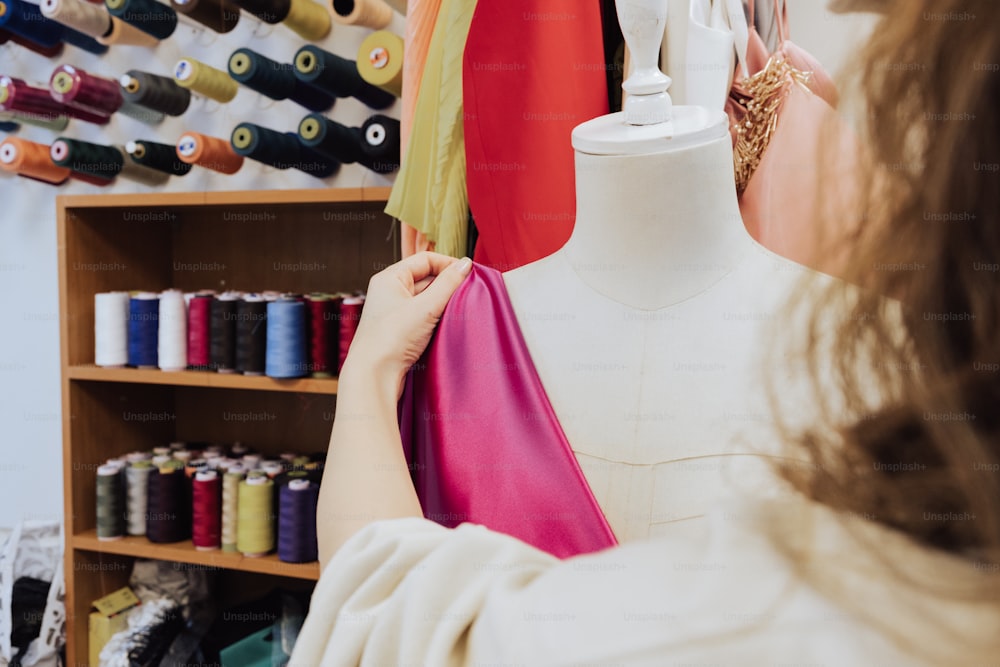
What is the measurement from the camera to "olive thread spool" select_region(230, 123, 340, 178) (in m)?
1.52

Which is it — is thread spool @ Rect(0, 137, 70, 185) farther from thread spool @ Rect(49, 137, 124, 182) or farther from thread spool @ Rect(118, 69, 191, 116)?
thread spool @ Rect(118, 69, 191, 116)

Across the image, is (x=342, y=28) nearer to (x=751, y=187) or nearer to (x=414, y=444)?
(x=751, y=187)

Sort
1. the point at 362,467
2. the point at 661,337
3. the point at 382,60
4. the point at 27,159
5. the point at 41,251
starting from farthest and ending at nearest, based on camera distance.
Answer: the point at 41,251, the point at 27,159, the point at 382,60, the point at 661,337, the point at 362,467

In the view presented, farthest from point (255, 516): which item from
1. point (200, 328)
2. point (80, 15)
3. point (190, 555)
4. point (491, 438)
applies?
point (80, 15)

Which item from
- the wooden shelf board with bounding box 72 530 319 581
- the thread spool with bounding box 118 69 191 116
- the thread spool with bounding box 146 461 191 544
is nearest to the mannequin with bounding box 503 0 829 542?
the wooden shelf board with bounding box 72 530 319 581

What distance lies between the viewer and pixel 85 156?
5.73 feet

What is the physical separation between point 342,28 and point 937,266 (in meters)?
1.74

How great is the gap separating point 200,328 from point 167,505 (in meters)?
0.41

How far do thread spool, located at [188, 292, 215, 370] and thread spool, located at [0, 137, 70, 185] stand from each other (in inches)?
24.5

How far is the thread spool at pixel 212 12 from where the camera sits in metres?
1.54

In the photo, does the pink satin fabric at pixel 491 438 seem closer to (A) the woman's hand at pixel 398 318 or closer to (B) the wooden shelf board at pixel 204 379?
(A) the woman's hand at pixel 398 318

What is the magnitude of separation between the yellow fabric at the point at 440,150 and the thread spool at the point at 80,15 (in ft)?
3.93

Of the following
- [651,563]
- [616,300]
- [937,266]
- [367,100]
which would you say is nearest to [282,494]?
[367,100]

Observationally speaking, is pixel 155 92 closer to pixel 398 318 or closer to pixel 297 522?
pixel 297 522
